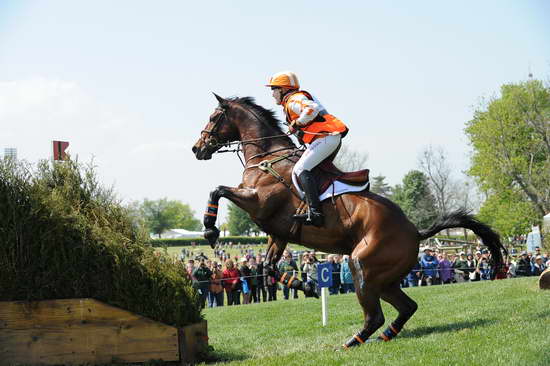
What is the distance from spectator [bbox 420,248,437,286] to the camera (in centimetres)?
2319

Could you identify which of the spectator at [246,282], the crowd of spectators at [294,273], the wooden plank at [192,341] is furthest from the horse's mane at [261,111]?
the spectator at [246,282]

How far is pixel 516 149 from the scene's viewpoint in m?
45.4

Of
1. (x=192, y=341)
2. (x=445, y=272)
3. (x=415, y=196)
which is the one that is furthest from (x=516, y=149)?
(x=192, y=341)

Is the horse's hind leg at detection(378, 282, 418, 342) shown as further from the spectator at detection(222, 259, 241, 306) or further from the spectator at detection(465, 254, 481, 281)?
the spectator at detection(465, 254, 481, 281)

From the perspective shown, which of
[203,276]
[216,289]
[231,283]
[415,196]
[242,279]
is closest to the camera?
[203,276]

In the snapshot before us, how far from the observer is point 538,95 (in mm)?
42844

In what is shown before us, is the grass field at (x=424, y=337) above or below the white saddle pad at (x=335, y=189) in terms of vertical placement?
below

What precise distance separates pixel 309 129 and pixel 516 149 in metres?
41.8

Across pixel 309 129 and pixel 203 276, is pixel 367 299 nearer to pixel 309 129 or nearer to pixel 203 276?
pixel 309 129

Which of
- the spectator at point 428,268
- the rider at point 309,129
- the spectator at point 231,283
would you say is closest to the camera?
the rider at point 309,129

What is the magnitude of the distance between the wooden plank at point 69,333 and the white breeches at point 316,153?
8.74 ft

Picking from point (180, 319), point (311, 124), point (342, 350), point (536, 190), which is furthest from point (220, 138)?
point (536, 190)

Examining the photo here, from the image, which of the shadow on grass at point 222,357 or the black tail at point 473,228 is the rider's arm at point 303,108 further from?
the shadow on grass at point 222,357

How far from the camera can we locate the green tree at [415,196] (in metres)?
73.1
